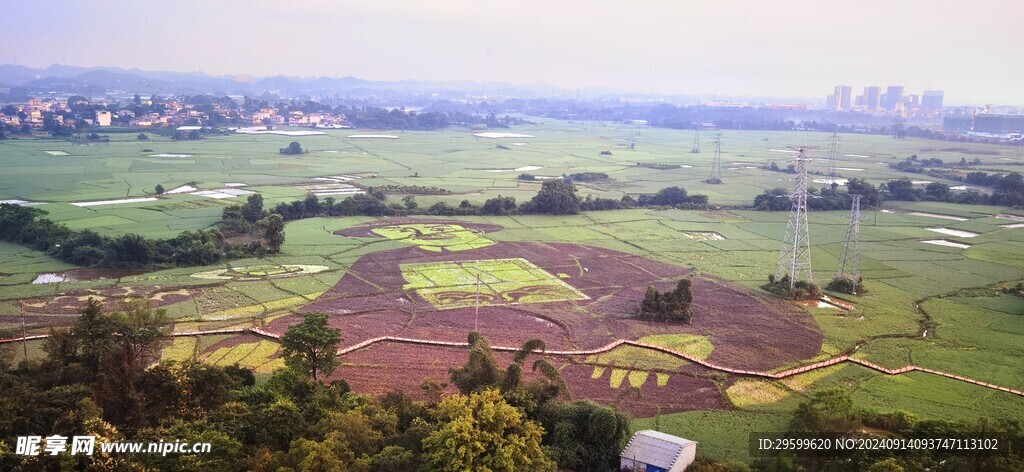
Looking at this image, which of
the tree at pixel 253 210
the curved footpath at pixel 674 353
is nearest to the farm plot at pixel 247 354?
the curved footpath at pixel 674 353

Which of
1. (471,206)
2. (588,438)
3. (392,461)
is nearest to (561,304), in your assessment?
(588,438)

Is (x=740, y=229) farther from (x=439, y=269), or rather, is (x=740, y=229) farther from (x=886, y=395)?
(x=886, y=395)

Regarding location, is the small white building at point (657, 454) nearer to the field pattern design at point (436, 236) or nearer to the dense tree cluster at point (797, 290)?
the dense tree cluster at point (797, 290)

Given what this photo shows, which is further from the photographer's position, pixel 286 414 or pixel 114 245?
pixel 114 245

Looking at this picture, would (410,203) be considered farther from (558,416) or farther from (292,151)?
(292,151)

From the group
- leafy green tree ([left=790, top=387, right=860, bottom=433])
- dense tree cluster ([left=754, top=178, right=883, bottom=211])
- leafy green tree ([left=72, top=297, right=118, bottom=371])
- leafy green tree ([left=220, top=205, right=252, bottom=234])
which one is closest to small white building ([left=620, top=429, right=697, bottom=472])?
leafy green tree ([left=790, top=387, right=860, bottom=433])
